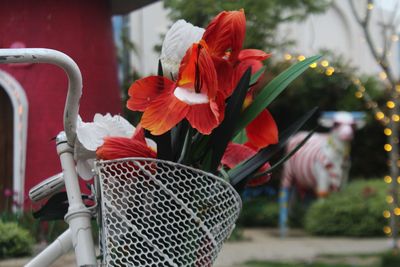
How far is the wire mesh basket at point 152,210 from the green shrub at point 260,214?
996 centimetres

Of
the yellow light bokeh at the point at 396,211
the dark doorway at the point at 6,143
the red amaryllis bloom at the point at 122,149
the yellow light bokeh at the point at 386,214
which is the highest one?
the red amaryllis bloom at the point at 122,149

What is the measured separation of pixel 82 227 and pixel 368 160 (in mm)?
11990

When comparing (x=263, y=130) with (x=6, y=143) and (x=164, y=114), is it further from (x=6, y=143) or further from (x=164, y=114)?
(x=6, y=143)

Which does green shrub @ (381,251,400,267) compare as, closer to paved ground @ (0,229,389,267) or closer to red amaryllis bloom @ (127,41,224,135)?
paved ground @ (0,229,389,267)

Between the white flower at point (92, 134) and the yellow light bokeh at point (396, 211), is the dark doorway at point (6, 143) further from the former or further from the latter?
the white flower at point (92, 134)

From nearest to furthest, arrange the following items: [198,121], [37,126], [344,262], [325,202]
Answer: [198,121] → [344,262] → [37,126] → [325,202]

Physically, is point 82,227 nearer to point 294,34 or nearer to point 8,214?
point 8,214

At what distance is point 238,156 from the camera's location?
157cm

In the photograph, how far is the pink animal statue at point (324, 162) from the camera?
10.2 metres

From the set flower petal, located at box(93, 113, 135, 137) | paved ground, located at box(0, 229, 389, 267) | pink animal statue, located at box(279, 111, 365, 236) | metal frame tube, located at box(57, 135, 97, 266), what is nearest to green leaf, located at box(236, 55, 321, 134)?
flower petal, located at box(93, 113, 135, 137)

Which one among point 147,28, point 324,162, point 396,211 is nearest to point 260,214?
point 324,162

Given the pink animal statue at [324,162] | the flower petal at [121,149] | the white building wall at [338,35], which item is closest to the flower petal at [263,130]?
the flower petal at [121,149]

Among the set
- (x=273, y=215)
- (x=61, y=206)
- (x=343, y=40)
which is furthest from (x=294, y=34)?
(x=61, y=206)

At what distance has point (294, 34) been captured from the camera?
17500mm
